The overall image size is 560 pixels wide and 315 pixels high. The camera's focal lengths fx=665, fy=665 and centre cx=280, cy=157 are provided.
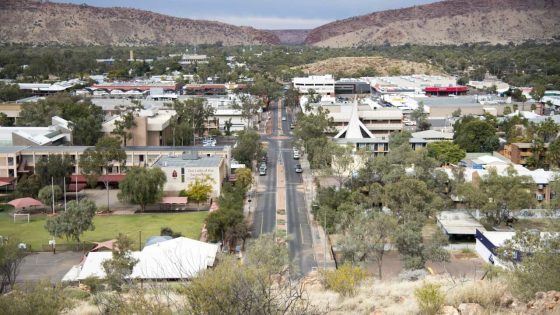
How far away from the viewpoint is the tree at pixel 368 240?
31.9 metres

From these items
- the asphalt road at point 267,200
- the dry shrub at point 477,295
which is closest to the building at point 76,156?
the asphalt road at point 267,200

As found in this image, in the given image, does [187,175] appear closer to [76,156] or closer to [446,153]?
[76,156]

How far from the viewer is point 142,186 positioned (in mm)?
46188

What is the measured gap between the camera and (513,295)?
56.5ft

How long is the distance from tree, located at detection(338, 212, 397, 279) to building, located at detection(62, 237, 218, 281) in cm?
671

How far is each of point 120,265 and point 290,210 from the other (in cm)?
2110

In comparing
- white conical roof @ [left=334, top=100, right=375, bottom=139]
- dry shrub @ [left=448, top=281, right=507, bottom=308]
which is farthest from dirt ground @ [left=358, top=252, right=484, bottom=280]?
white conical roof @ [left=334, top=100, right=375, bottom=139]

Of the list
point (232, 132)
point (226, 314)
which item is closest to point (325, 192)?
point (226, 314)

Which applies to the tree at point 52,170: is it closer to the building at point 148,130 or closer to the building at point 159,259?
the building at point 148,130

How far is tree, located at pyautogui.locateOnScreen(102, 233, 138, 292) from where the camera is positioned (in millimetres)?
26578

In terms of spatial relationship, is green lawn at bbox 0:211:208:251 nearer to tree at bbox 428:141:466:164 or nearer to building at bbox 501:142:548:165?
tree at bbox 428:141:466:164

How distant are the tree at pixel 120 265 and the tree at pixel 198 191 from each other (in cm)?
1785

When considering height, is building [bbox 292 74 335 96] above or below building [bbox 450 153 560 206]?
above

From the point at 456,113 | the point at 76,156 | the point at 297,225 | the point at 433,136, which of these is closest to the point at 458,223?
the point at 297,225
